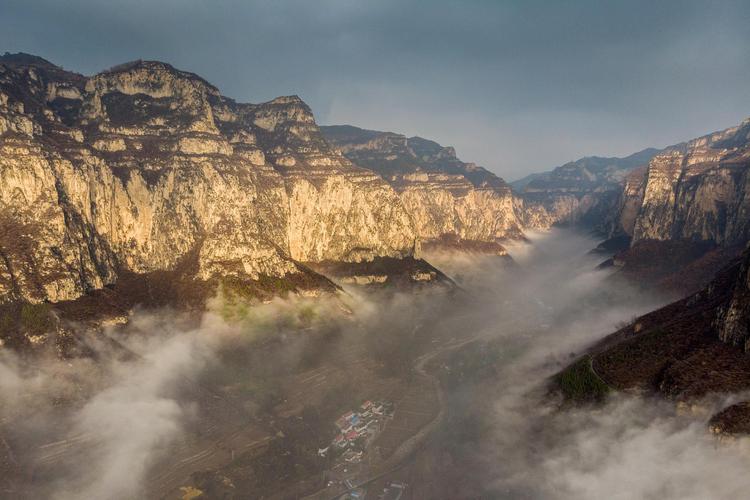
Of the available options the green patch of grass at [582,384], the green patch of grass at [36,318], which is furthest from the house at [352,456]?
the green patch of grass at [36,318]

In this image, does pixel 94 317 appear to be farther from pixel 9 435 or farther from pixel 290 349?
pixel 290 349

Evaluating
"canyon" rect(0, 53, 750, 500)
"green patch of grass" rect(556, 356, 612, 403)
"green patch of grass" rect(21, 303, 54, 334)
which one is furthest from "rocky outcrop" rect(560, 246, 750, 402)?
"green patch of grass" rect(21, 303, 54, 334)

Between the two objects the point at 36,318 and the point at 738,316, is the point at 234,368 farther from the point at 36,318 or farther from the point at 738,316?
the point at 738,316

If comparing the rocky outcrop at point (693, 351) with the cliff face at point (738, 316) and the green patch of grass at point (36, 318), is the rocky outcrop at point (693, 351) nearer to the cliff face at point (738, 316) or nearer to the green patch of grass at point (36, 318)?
the cliff face at point (738, 316)

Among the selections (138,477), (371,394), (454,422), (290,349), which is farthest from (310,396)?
(138,477)

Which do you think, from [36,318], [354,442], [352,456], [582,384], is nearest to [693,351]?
[582,384]

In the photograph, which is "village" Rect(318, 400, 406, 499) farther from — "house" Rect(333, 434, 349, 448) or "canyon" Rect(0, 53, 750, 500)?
"canyon" Rect(0, 53, 750, 500)

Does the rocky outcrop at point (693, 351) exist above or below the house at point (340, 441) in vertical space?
above

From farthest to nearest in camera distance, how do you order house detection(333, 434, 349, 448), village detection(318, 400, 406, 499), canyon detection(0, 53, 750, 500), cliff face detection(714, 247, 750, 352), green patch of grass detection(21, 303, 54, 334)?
green patch of grass detection(21, 303, 54, 334), house detection(333, 434, 349, 448), village detection(318, 400, 406, 499), canyon detection(0, 53, 750, 500), cliff face detection(714, 247, 750, 352)
